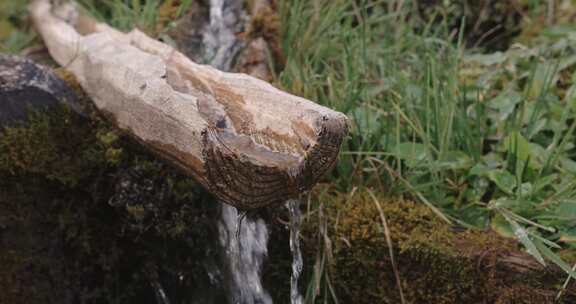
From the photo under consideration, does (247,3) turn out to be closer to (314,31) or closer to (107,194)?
(314,31)

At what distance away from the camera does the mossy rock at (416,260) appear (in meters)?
2.16

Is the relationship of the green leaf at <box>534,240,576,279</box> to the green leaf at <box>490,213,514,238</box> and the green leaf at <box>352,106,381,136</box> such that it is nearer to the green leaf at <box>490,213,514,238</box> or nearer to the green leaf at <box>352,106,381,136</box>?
the green leaf at <box>490,213,514,238</box>

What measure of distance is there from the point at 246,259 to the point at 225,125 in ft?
2.40

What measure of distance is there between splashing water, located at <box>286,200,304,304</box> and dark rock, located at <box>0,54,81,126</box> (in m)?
0.92

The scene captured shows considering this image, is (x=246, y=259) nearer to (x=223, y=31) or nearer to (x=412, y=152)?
(x=412, y=152)

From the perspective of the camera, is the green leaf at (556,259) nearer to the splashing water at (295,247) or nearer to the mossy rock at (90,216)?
the splashing water at (295,247)

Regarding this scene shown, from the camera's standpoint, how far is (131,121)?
2.12 m

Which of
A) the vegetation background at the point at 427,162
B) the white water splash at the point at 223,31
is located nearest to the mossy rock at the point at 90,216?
the vegetation background at the point at 427,162

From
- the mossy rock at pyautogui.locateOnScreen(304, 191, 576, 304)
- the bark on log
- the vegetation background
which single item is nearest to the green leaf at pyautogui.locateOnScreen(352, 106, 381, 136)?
the vegetation background

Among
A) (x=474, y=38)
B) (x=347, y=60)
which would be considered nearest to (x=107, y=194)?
(x=347, y=60)

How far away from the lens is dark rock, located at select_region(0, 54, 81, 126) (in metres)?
2.30

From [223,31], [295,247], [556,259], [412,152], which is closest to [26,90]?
[295,247]

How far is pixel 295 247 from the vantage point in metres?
2.13

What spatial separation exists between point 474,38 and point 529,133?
5.83 ft
